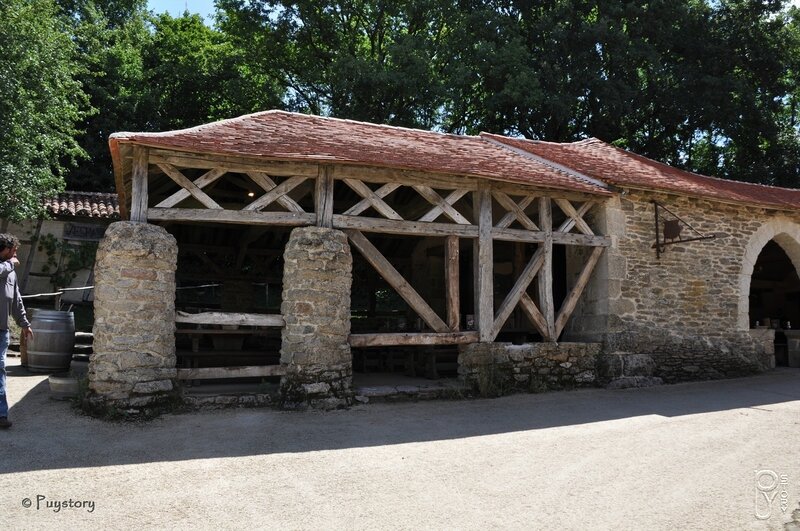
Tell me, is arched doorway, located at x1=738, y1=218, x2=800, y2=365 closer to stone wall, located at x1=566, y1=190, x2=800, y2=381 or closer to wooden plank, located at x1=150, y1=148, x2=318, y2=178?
stone wall, located at x1=566, y1=190, x2=800, y2=381

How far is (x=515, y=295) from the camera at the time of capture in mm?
8164

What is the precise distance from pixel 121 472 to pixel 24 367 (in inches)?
201

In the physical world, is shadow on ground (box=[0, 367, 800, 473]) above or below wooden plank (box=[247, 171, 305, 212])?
below

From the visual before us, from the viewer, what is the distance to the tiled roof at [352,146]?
6.62 m

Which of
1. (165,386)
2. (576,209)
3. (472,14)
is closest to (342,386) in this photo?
(165,386)

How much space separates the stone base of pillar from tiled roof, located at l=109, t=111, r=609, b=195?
248 cm

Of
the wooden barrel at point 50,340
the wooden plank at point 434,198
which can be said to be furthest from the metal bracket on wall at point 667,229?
the wooden barrel at point 50,340

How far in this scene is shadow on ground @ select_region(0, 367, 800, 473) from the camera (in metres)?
4.90

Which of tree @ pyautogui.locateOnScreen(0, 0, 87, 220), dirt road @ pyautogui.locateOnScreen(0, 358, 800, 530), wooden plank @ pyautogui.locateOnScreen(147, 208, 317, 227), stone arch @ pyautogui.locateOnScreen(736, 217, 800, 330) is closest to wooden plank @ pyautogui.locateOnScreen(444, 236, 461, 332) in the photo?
dirt road @ pyautogui.locateOnScreen(0, 358, 800, 530)

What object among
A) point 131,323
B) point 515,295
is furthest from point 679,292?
point 131,323

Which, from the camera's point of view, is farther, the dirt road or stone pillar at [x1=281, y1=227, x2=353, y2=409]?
stone pillar at [x1=281, y1=227, x2=353, y2=409]

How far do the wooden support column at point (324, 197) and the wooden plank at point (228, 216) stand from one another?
0.34ft

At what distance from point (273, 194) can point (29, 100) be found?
8175mm

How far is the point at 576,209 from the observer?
9.27 m
